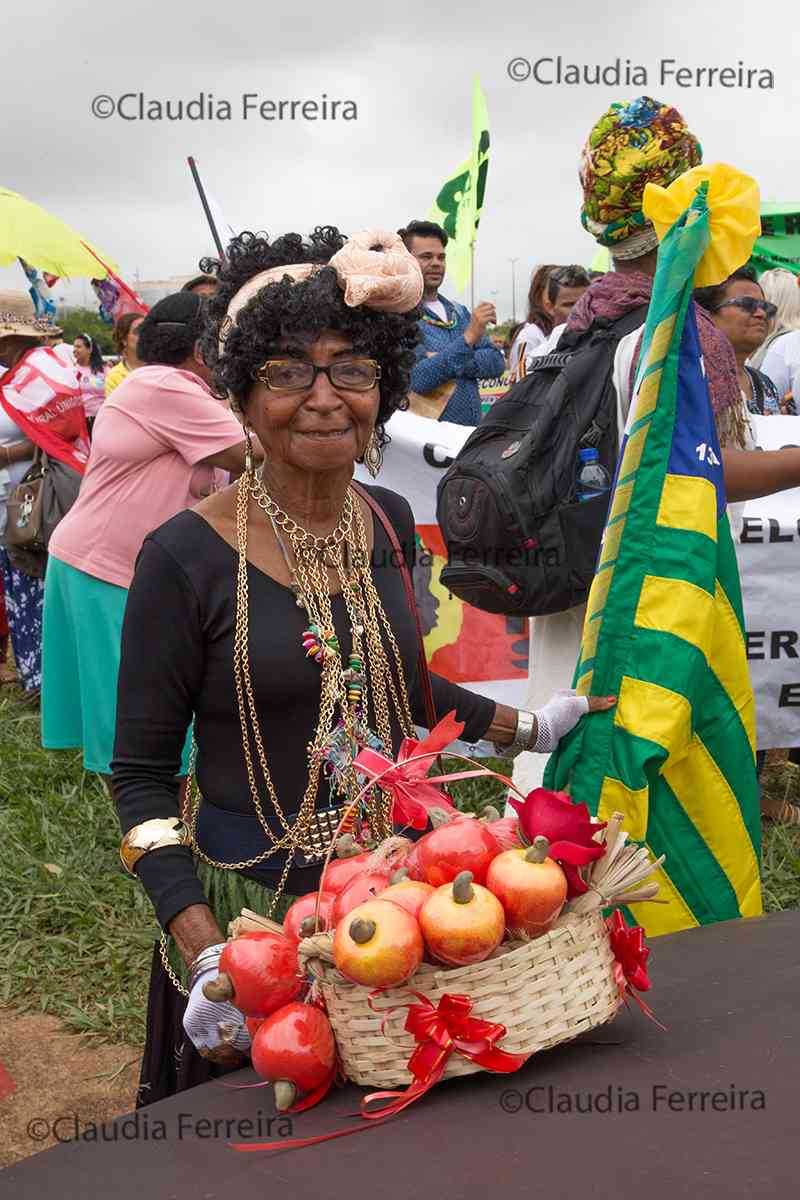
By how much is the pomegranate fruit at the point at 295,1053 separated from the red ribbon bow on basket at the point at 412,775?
1.00 ft

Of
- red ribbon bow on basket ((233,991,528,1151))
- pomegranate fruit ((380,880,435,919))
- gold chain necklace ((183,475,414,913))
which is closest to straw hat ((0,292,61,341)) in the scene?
gold chain necklace ((183,475,414,913))

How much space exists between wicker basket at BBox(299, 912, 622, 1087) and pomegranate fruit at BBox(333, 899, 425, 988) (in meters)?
0.04

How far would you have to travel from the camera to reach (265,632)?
2.07 m

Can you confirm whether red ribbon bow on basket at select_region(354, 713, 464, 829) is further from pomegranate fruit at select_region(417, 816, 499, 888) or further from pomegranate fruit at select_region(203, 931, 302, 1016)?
pomegranate fruit at select_region(203, 931, 302, 1016)

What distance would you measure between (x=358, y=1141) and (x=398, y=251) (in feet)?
4.47

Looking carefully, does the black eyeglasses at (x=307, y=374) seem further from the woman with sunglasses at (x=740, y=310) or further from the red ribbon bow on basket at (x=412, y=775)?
the woman with sunglasses at (x=740, y=310)

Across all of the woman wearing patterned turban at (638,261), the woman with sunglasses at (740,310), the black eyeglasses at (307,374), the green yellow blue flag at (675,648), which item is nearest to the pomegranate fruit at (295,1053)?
the black eyeglasses at (307,374)

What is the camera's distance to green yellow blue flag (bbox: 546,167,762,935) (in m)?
2.52

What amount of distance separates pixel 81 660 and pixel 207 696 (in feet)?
8.50

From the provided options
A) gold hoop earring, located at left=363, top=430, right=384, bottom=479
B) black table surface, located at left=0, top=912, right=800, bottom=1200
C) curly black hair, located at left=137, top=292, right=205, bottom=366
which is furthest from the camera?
curly black hair, located at left=137, top=292, right=205, bottom=366

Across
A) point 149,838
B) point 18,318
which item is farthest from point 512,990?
point 18,318

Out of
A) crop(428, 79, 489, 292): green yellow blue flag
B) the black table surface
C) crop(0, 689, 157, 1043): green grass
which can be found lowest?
crop(0, 689, 157, 1043): green grass

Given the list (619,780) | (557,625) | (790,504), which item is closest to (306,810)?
(619,780)

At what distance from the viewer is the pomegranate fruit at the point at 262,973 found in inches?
58.3
